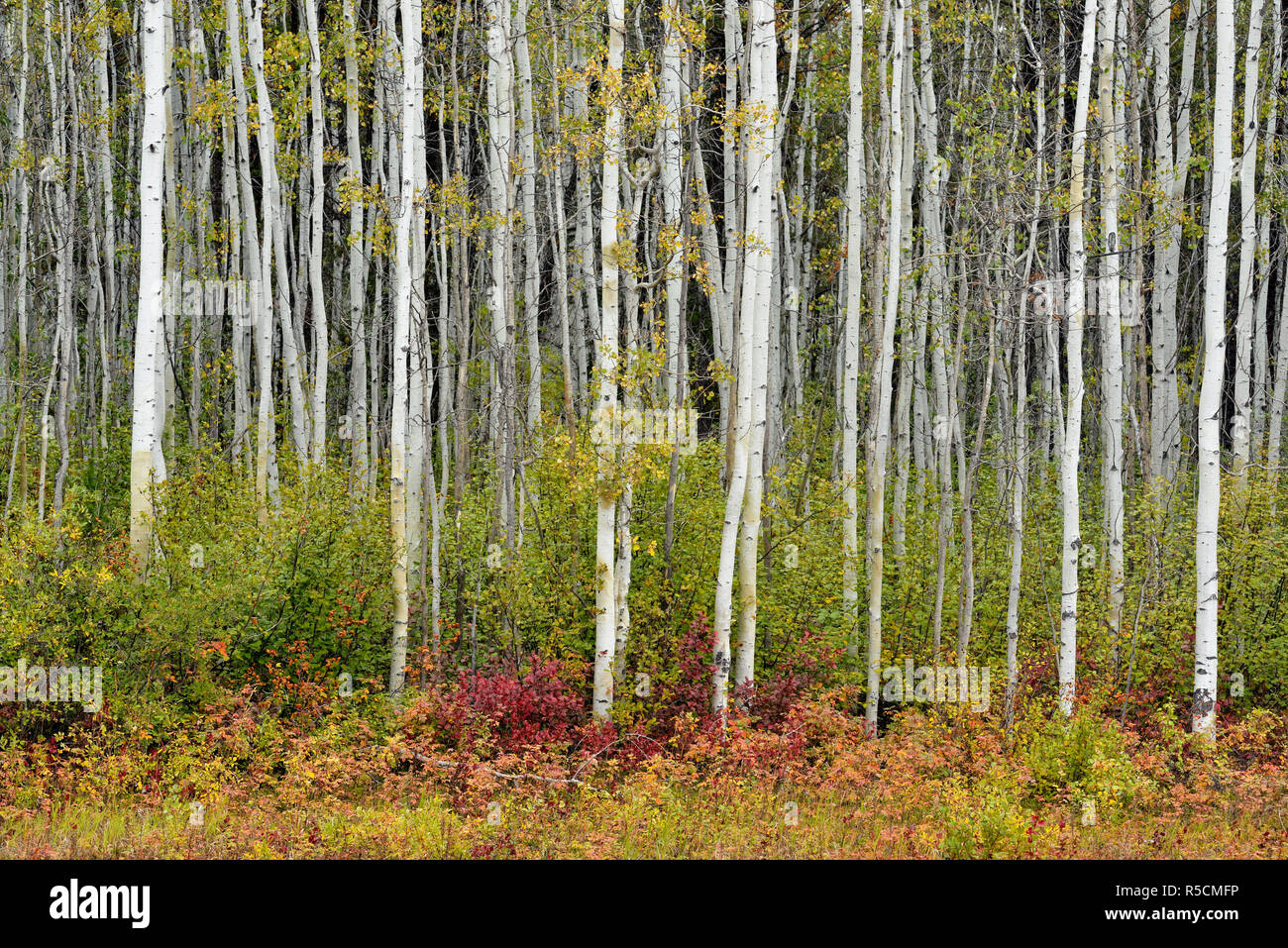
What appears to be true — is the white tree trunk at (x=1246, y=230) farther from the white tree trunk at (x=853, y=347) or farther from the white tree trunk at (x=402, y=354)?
the white tree trunk at (x=402, y=354)

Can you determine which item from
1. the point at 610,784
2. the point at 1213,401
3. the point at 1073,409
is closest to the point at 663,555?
the point at 610,784

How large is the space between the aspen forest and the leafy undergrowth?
4 centimetres

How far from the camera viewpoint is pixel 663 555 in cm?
1096

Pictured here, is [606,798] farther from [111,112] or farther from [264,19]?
[264,19]

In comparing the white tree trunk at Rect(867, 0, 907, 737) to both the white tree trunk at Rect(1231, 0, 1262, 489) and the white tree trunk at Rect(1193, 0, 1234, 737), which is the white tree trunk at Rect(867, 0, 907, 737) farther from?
the white tree trunk at Rect(1231, 0, 1262, 489)

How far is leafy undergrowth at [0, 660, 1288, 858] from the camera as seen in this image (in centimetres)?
732

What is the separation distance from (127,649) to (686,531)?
514cm

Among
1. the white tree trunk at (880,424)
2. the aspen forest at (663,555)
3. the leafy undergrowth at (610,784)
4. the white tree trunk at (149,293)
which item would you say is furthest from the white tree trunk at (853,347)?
the white tree trunk at (149,293)

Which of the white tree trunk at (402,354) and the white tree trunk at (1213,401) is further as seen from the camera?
the white tree trunk at (402,354)

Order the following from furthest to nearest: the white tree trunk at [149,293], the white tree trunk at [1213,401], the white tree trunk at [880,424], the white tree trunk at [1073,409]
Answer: the white tree trunk at [880,424], the white tree trunk at [1073,409], the white tree trunk at [149,293], the white tree trunk at [1213,401]

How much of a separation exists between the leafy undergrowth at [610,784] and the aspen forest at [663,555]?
0.15ft

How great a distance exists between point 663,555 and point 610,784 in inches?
109

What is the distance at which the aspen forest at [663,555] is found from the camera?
8312 millimetres

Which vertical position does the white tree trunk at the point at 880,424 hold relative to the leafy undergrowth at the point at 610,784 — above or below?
above
